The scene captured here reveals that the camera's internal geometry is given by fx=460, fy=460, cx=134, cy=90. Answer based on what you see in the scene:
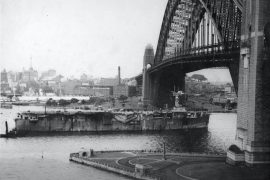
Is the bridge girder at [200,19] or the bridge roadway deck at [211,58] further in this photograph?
the bridge girder at [200,19]

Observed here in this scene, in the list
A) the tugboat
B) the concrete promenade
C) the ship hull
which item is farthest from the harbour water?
the ship hull

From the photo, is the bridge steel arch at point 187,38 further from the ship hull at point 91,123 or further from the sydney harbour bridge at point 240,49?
the ship hull at point 91,123

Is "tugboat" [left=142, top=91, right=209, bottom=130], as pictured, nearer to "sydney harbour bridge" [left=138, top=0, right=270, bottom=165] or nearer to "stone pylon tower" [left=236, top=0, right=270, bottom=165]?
"sydney harbour bridge" [left=138, top=0, right=270, bottom=165]

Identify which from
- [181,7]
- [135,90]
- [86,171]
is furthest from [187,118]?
[135,90]

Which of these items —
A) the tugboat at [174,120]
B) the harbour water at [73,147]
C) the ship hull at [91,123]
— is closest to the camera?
the harbour water at [73,147]

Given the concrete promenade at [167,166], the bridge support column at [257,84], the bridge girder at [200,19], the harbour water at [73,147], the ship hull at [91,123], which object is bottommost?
the harbour water at [73,147]

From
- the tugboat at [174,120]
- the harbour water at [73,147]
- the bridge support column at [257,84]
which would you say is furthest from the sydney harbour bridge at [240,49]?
the harbour water at [73,147]

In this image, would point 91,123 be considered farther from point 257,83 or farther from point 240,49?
point 257,83

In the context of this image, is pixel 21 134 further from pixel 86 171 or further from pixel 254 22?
pixel 254 22

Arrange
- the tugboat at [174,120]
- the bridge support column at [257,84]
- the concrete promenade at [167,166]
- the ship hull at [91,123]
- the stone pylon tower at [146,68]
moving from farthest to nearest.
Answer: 1. the stone pylon tower at [146,68]
2. the tugboat at [174,120]
3. the ship hull at [91,123]
4. the bridge support column at [257,84]
5. the concrete promenade at [167,166]
